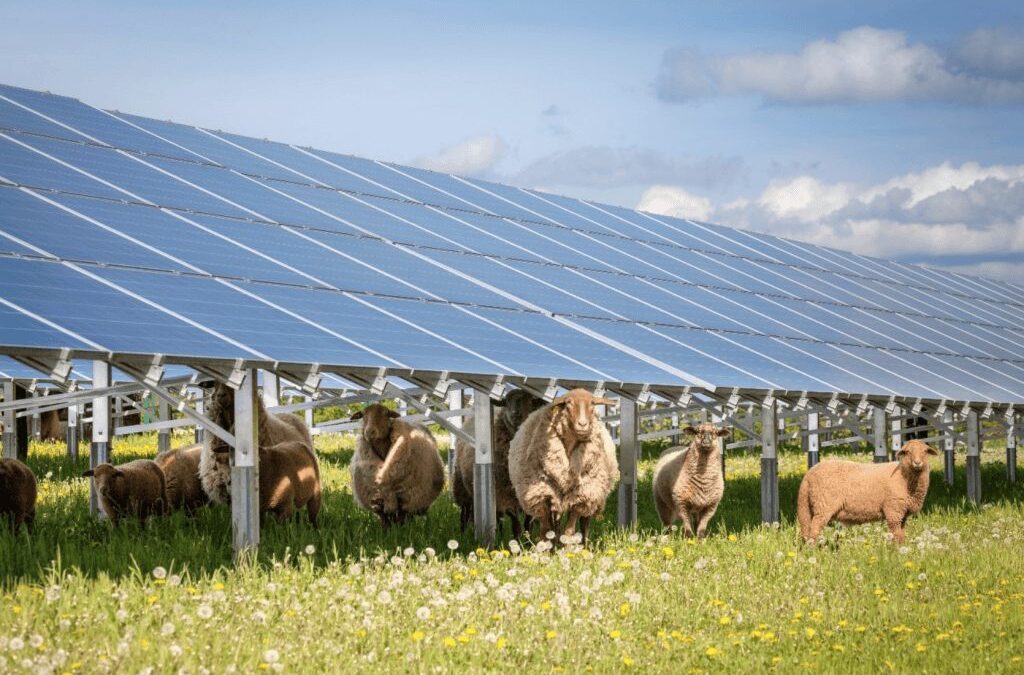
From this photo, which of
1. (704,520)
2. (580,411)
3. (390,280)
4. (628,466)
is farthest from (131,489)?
(704,520)

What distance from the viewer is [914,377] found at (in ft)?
69.6

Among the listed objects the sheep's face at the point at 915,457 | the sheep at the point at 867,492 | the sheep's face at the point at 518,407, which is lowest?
the sheep at the point at 867,492

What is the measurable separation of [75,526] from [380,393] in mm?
4105

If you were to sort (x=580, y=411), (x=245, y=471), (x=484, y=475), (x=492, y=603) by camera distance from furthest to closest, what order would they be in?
(x=484, y=475) → (x=580, y=411) → (x=245, y=471) → (x=492, y=603)

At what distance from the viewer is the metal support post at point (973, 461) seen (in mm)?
21828

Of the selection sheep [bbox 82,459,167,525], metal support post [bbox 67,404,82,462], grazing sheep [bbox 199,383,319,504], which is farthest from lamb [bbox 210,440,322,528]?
metal support post [bbox 67,404,82,462]

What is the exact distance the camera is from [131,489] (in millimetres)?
15312

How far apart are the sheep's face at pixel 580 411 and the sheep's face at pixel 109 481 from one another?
17.7 feet

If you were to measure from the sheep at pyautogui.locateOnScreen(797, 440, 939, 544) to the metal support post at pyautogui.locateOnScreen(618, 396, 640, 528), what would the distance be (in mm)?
2300

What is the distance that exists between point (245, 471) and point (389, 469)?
3353 millimetres

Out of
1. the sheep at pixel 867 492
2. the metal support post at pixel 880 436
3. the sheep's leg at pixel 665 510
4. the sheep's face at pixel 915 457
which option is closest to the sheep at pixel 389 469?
the sheep's leg at pixel 665 510

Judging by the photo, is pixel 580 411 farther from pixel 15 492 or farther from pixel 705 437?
pixel 15 492

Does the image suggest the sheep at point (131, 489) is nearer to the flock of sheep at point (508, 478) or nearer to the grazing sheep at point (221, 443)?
the flock of sheep at point (508, 478)

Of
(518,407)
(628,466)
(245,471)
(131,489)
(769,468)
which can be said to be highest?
(518,407)
